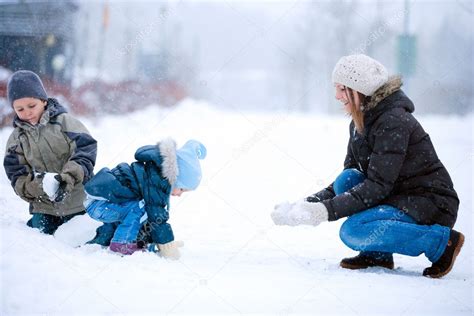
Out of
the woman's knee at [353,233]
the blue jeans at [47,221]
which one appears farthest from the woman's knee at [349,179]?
the blue jeans at [47,221]

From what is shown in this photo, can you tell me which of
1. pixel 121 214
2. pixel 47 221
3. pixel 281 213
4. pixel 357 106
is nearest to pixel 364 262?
pixel 281 213

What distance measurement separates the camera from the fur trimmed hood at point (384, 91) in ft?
8.75

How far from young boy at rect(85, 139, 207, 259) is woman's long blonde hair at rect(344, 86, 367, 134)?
3.08 feet

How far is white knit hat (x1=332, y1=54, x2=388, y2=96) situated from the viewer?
105 inches

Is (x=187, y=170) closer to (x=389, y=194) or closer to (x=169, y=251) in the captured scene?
(x=169, y=251)

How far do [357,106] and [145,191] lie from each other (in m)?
1.33

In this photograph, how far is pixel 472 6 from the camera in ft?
34.7

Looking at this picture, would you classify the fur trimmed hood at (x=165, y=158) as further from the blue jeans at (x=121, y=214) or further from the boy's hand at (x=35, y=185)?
the boy's hand at (x=35, y=185)

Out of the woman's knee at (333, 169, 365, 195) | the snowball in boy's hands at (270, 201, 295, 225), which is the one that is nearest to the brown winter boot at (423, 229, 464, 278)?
the woman's knee at (333, 169, 365, 195)

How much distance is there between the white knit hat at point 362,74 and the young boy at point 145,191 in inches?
37.9

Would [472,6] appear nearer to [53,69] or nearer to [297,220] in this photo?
[297,220]

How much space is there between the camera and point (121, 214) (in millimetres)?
2861

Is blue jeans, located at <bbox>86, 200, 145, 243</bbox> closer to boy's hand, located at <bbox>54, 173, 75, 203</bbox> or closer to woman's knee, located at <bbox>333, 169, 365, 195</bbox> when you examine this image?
boy's hand, located at <bbox>54, 173, 75, 203</bbox>

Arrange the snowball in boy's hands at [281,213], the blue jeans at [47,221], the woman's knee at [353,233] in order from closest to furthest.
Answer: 1. the snowball in boy's hands at [281,213]
2. the woman's knee at [353,233]
3. the blue jeans at [47,221]
